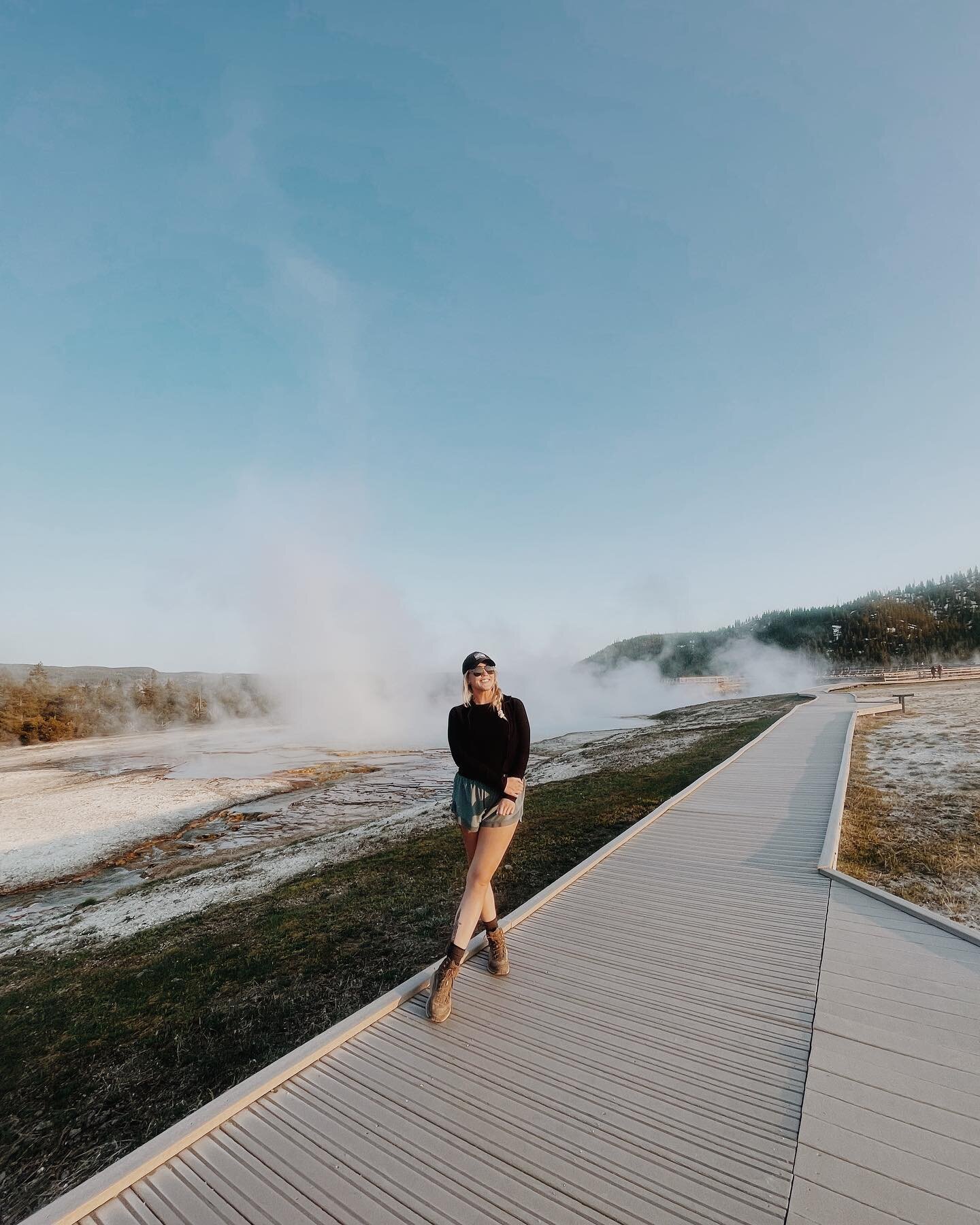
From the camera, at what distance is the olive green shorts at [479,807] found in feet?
14.4

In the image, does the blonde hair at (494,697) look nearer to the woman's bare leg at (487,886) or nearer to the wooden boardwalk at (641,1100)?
the woman's bare leg at (487,886)

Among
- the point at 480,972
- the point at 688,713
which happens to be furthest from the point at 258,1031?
the point at 688,713

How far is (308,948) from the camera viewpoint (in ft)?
24.3

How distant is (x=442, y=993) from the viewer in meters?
4.25

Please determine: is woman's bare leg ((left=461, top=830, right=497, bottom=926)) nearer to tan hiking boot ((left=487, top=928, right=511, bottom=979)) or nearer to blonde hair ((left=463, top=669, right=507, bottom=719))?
tan hiking boot ((left=487, top=928, right=511, bottom=979))

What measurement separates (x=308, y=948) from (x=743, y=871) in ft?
19.2

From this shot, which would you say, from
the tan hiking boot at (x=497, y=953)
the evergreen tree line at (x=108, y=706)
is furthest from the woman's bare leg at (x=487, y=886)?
the evergreen tree line at (x=108, y=706)

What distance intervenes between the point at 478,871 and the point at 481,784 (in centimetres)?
68

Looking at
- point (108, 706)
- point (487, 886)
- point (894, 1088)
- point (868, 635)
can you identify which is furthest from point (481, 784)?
point (868, 635)

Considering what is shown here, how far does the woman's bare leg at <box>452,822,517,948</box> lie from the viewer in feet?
14.3

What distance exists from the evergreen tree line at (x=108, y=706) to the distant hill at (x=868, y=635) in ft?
246

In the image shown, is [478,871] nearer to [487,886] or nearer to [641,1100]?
[487,886]

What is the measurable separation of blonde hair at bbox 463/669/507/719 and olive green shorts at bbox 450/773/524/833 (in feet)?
1.97

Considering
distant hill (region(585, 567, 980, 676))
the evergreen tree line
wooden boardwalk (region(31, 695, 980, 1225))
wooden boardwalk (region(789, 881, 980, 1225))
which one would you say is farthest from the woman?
distant hill (region(585, 567, 980, 676))
